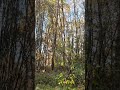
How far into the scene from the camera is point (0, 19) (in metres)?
3.71

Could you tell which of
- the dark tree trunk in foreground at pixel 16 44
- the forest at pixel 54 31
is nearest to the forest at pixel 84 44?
the dark tree trunk in foreground at pixel 16 44

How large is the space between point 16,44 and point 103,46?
3.55 ft

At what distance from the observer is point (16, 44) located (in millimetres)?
3662

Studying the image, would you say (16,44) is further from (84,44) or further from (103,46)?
(103,46)

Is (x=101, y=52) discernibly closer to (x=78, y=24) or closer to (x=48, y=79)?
(x=48, y=79)

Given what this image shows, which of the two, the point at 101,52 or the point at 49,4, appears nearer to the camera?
the point at 101,52

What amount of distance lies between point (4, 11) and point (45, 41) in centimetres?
3905

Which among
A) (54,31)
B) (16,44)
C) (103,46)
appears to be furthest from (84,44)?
(54,31)

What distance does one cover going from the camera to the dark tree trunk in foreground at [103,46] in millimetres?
3102

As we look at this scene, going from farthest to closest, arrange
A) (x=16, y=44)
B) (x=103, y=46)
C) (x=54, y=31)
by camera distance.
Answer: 1. (x=54, y=31)
2. (x=16, y=44)
3. (x=103, y=46)

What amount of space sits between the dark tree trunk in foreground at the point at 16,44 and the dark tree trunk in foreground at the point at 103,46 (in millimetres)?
828

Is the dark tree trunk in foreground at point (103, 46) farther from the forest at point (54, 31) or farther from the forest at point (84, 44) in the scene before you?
the forest at point (54, 31)

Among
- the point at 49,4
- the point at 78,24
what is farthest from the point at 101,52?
the point at 78,24

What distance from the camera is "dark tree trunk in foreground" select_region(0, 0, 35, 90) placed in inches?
143
